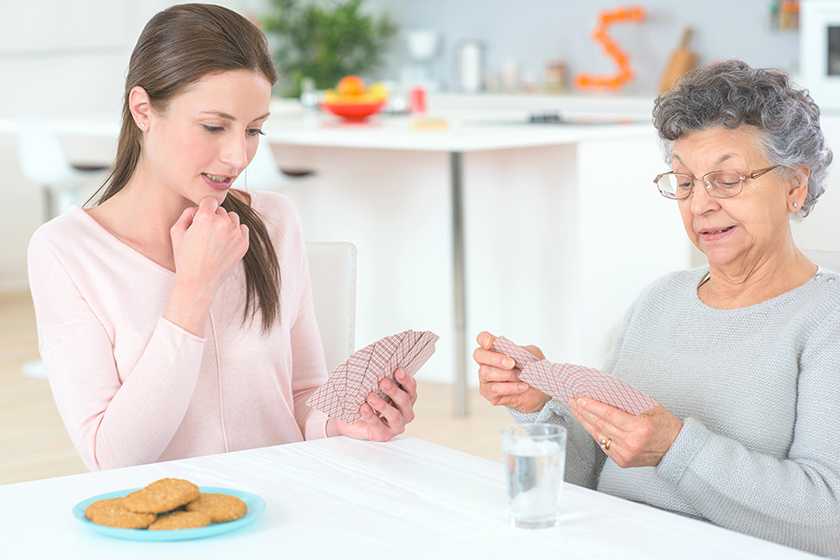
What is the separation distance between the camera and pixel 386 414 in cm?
133

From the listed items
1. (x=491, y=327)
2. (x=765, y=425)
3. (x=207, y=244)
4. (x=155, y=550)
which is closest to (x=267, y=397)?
(x=207, y=244)

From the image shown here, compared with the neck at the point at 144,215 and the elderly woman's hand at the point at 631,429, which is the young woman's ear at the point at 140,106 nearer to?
the neck at the point at 144,215

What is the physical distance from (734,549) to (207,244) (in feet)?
2.54

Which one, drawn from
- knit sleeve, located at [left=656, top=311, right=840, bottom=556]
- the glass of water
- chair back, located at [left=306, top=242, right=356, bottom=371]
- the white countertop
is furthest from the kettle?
the glass of water

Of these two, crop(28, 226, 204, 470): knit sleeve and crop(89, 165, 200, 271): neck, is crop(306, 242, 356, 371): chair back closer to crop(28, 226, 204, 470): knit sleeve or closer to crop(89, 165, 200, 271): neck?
crop(89, 165, 200, 271): neck

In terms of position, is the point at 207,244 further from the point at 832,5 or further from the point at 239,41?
the point at 832,5

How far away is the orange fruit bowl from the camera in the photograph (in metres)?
4.13

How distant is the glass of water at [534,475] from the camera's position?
994 millimetres

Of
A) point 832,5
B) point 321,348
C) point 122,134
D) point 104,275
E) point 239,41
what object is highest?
point 832,5

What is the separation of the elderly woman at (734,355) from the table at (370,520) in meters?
0.18

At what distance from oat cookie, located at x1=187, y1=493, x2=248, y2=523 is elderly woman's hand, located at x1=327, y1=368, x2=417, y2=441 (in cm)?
33

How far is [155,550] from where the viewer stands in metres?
0.96

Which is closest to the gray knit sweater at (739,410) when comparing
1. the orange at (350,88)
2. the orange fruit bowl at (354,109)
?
the orange fruit bowl at (354,109)

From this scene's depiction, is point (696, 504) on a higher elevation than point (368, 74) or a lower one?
lower
